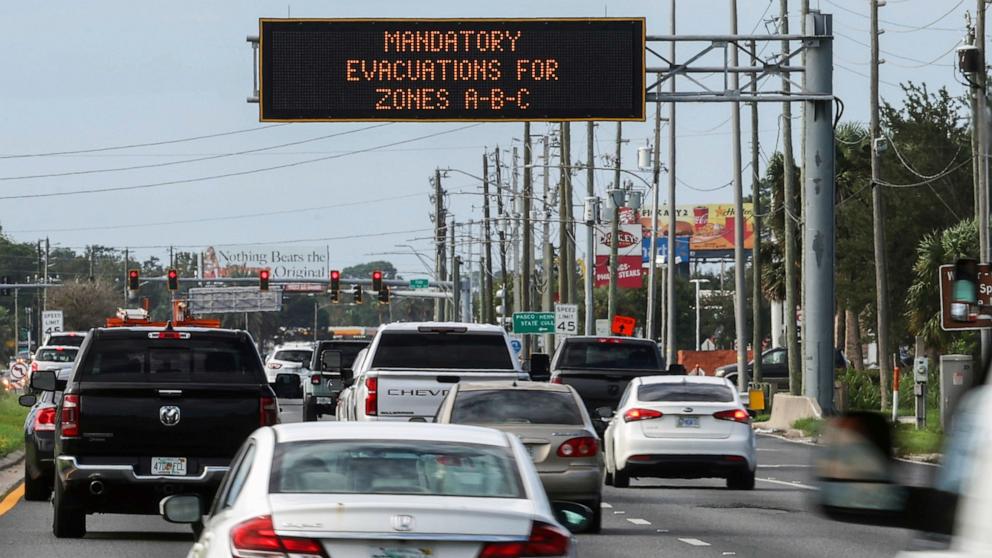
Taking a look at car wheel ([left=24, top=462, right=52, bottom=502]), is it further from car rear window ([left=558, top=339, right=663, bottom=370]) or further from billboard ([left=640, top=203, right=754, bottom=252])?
billboard ([left=640, top=203, right=754, bottom=252])

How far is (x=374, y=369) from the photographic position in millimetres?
23625

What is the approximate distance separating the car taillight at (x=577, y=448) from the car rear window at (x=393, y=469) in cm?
999

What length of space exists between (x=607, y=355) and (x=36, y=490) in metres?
12.8

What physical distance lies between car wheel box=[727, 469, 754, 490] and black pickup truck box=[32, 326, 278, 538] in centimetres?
954

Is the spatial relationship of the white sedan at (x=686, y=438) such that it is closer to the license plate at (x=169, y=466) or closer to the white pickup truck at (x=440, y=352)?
the white pickup truck at (x=440, y=352)

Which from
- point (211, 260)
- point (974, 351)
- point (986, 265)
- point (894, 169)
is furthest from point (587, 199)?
point (211, 260)

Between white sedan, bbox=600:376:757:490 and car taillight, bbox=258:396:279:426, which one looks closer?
car taillight, bbox=258:396:279:426

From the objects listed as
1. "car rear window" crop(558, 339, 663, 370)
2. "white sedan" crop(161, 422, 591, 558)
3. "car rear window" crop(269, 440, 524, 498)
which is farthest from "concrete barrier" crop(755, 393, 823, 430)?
"car rear window" crop(269, 440, 524, 498)

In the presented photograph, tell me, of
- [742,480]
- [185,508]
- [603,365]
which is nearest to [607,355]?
[603,365]

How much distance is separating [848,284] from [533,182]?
23538mm

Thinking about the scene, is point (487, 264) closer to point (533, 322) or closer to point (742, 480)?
point (533, 322)

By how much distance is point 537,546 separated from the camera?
7.88 metres

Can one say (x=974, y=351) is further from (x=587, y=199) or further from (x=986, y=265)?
(x=986, y=265)

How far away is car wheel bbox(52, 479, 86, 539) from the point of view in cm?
1677
